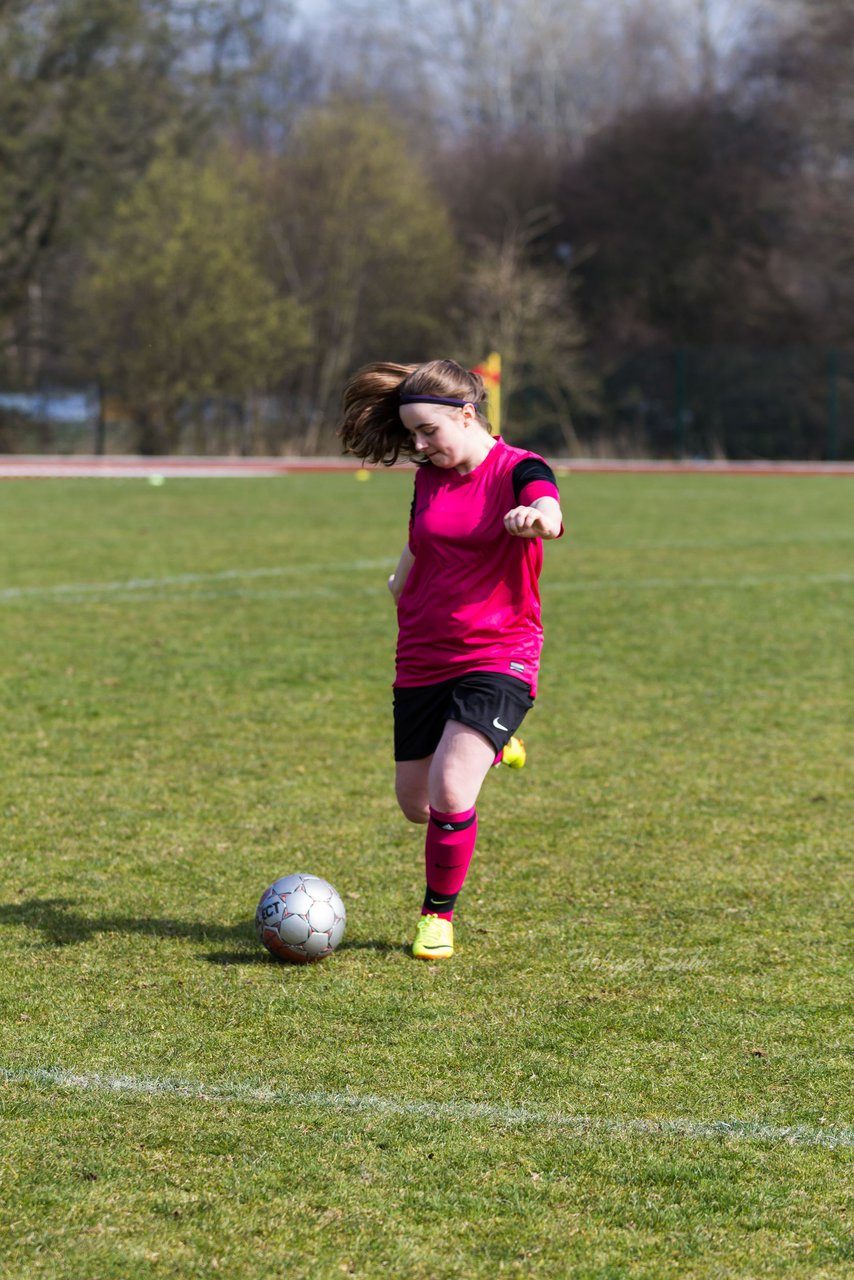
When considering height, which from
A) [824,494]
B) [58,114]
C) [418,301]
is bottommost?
[824,494]

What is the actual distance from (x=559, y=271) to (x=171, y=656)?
37229 millimetres

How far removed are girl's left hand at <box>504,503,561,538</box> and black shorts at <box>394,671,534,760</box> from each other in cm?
52

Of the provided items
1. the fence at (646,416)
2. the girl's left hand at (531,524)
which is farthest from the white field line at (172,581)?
the fence at (646,416)

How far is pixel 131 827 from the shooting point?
5.76 metres

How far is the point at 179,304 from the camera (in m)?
37.5

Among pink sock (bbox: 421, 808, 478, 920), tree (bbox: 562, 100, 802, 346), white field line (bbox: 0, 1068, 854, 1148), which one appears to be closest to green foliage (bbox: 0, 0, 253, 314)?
tree (bbox: 562, 100, 802, 346)

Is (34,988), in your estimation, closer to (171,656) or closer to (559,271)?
(171,656)

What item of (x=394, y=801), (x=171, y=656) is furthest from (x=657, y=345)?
(x=394, y=801)

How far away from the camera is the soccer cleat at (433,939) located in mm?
4398

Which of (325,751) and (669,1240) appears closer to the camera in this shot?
(669,1240)

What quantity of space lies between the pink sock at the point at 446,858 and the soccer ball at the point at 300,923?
286mm

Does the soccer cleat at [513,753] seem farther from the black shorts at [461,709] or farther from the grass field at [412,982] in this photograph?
the grass field at [412,982]

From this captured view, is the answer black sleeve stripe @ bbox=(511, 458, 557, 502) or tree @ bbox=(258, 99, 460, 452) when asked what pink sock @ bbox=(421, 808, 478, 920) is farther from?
tree @ bbox=(258, 99, 460, 452)

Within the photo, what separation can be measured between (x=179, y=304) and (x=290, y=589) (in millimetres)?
26595
